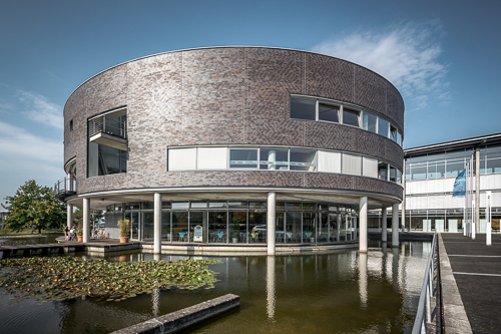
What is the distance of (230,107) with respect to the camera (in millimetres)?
20438

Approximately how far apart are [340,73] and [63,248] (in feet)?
68.7

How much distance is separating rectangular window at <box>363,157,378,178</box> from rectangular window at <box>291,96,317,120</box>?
4.92 meters

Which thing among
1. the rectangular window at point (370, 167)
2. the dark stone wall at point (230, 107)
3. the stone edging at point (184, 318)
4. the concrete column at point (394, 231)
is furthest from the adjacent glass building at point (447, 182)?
the stone edging at point (184, 318)

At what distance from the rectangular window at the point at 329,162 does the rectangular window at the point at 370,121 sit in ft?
11.7

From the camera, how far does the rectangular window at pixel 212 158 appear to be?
2031 centimetres

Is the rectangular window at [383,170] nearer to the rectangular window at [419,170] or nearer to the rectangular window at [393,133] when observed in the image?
the rectangular window at [393,133]

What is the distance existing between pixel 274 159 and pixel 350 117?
6343 mm

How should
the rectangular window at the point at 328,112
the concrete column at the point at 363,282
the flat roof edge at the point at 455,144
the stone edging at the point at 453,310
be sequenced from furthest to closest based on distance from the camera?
the flat roof edge at the point at 455,144 → the rectangular window at the point at 328,112 → the concrete column at the point at 363,282 → the stone edging at the point at 453,310

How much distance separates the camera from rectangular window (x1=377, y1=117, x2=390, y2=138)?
80.6 feet

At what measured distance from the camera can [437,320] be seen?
19.9ft

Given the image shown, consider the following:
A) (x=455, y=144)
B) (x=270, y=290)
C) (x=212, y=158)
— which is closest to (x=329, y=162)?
(x=212, y=158)

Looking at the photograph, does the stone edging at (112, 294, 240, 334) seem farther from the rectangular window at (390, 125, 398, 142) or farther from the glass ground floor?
the rectangular window at (390, 125, 398, 142)

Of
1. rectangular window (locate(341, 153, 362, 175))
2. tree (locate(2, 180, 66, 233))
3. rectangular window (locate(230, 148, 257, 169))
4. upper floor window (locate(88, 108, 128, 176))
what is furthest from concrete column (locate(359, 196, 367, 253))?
tree (locate(2, 180, 66, 233))

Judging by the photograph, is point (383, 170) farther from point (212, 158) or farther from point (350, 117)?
point (212, 158)
